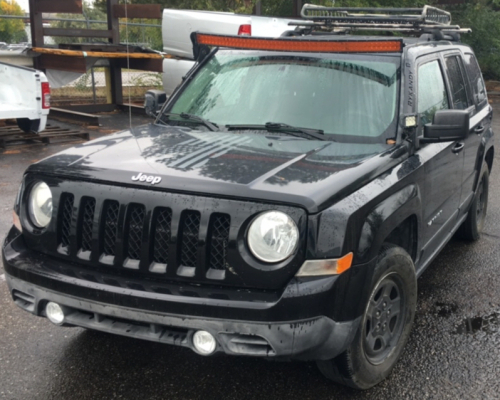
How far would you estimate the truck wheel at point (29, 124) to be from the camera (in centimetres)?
1031

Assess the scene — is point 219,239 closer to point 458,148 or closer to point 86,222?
point 86,222

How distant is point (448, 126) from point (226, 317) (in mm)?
1826

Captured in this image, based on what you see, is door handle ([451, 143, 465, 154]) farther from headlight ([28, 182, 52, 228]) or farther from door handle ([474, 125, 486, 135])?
headlight ([28, 182, 52, 228])

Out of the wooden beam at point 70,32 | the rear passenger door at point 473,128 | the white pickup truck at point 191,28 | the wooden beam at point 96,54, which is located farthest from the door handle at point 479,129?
the wooden beam at point 70,32

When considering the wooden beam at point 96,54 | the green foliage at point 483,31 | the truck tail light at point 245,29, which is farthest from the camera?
the green foliage at point 483,31

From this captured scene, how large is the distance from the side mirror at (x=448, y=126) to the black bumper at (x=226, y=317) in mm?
1344

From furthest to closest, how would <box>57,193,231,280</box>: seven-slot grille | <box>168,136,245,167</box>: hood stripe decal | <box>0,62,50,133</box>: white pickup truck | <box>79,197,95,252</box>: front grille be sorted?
<box>0,62,50,133</box>: white pickup truck → <box>168,136,245,167</box>: hood stripe decal → <box>79,197,95,252</box>: front grille → <box>57,193,231,280</box>: seven-slot grille

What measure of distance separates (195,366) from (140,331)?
742 mm

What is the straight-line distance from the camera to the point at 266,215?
2908 mm

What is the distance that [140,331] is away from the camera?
3.06 m

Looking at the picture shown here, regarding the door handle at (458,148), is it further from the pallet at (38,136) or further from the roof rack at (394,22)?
the pallet at (38,136)

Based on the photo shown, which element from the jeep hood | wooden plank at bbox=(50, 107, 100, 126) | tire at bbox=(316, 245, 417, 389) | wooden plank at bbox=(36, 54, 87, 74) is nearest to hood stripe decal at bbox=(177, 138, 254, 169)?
the jeep hood

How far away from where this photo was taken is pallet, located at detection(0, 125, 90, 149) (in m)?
10.8

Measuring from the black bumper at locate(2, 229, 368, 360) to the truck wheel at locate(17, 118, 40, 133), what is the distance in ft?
25.2
